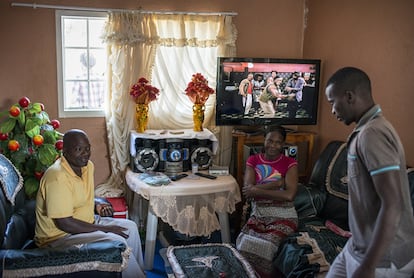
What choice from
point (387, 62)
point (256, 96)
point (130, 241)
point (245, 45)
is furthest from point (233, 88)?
point (130, 241)

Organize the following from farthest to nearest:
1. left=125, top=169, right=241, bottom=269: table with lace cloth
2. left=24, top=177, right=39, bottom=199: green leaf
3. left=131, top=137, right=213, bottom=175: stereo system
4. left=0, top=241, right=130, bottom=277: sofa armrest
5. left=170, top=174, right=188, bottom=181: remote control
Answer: left=131, top=137, right=213, bottom=175: stereo system
left=170, top=174, right=188, bottom=181: remote control
left=125, top=169, right=241, bottom=269: table with lace cloth
left=24, top=177, right=39, bottom=199: green leaf
left=0, top=241, right=130, bottom=277: sofa armrest

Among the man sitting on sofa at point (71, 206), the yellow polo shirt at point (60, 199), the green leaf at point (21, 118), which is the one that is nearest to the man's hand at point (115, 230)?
the man sitting on sofa at point (71, 206)

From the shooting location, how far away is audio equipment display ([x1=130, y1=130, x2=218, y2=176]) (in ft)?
11.8

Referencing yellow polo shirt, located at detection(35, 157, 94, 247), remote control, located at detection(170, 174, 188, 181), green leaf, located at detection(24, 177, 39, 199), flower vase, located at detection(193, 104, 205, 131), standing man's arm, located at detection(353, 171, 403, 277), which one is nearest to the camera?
standing man's arm, located at detection(353, 171, 403, 277)

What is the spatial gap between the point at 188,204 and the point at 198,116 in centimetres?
79

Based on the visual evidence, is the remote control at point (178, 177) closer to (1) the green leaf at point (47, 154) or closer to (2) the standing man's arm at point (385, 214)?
(1) the green leaf at point (47, 154)

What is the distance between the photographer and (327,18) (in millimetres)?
4008

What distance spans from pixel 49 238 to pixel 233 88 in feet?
6.33

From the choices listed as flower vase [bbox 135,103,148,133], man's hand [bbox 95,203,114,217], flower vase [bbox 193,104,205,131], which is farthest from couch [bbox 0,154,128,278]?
flower vase [bbox 193,104,205,131]

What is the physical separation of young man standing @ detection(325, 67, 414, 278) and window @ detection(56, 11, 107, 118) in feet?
8.33

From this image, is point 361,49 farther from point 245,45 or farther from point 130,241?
point 130,241

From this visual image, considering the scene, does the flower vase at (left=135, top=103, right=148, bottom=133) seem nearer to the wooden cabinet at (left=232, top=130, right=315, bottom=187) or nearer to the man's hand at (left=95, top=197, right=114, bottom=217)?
the wooden cabinet at (left=232, top=130, right=315, bottom=187)

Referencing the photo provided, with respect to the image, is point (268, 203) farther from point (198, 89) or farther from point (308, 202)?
point (198, 89)

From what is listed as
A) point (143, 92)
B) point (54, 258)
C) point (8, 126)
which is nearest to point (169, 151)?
point (143, 92)
